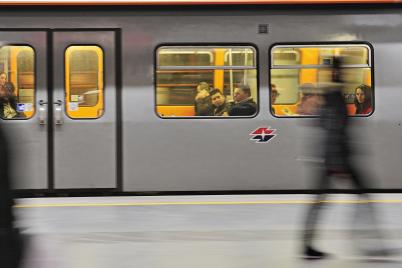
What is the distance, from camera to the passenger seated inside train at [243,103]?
948 centimetres

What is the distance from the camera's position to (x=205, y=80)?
31.0ft

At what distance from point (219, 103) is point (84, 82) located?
162cm

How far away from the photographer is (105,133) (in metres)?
9.39

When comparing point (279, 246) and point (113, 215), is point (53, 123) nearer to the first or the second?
A: point (113, 215)

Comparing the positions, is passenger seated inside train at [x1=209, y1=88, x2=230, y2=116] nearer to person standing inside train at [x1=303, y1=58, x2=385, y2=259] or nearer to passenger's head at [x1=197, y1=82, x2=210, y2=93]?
passenger's head at [x1=197, y1=82, x2=210, y2=93]

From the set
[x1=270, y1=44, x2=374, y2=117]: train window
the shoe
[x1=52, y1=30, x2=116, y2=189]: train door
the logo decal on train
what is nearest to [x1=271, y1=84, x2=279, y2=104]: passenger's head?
[x1=270, y1=44, x2=374, y2=117]: train window

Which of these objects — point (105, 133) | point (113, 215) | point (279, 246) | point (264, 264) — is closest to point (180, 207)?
point (113, 215)

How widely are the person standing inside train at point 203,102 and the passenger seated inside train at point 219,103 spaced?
0.16ft

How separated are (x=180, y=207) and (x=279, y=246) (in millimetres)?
2287

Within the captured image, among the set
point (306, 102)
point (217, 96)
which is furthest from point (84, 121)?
point (306, 102)

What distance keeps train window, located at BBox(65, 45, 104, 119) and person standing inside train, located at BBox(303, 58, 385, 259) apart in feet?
13.0

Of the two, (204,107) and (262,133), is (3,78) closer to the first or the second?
(204,107)

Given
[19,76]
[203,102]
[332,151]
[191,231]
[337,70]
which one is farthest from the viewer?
[203,102]

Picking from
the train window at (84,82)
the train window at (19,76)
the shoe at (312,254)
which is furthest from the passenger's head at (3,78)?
the shoe at (312,254)
